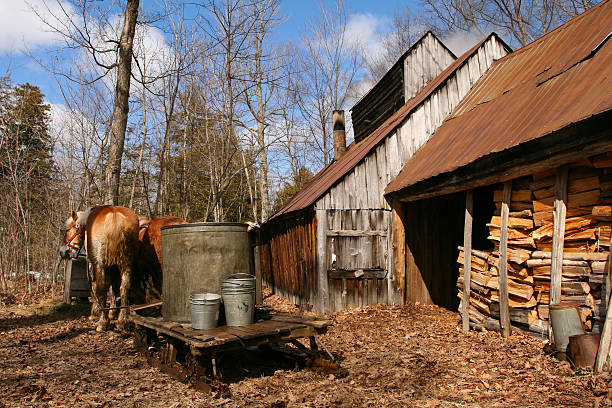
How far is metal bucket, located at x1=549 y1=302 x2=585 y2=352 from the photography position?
577 centimetres

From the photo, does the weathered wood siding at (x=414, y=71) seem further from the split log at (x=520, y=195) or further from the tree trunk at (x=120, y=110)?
the tree trunk at (x=120, y=110)

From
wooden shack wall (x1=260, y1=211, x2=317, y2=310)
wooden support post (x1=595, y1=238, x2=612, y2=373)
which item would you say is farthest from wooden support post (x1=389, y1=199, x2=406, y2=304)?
wooden support post (x1=595, y1=238, x2=612, y2=373)

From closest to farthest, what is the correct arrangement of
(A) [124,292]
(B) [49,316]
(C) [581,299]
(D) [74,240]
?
(C) [581,299]
(A) [124,292]
(D) [74,240]
(B) [49,316]

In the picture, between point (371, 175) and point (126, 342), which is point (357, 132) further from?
point (126, 342)

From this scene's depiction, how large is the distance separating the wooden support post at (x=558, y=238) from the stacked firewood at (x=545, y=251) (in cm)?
8

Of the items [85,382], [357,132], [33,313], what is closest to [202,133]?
[357,132]

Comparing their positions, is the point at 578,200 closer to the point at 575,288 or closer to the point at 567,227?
the point at 567,227

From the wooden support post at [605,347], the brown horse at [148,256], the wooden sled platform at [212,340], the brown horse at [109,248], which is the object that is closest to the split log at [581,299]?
the wooden support post at [605,347]

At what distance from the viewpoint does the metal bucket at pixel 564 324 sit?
5.77m

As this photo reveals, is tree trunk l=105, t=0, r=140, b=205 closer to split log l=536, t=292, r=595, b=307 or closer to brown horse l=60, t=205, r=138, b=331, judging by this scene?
brown horse l=60, t=205, r=138, b=331

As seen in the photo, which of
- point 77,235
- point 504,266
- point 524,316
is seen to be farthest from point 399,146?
point 77,235

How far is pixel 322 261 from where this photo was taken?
10.6 meters

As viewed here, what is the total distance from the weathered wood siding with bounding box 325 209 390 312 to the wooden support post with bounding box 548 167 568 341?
15.4 ft

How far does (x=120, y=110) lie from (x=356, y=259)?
7.44m
